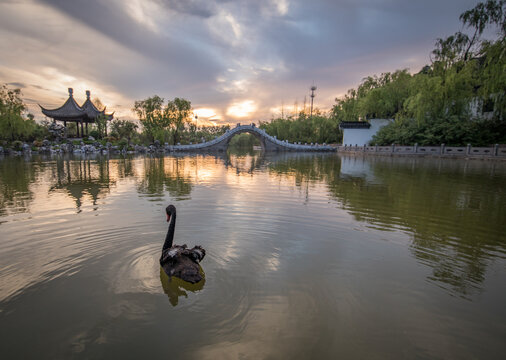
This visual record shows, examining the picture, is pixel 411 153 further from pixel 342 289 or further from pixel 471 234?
pixel 342 289

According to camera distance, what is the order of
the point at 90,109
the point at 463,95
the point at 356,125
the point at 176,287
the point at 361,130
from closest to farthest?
the point at 176,287, the point at 463,95, the point at 356,125, the point at 361,130, the point at 90,109

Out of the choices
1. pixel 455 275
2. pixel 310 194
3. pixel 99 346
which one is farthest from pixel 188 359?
pixel 310 194

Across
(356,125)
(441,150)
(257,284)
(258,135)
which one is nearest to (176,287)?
(257,284)

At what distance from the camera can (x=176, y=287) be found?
3287mm

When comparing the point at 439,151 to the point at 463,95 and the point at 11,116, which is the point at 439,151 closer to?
the point at 463,95

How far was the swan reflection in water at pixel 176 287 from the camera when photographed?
312 centimetres

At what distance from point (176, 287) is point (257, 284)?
1.02m

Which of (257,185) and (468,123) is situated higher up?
(468,123)

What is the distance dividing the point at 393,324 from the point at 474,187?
10.5 m

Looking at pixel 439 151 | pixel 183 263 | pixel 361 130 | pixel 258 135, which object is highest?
pixel 361 130

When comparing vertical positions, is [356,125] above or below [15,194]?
above

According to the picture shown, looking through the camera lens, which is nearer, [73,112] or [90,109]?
[73,112]

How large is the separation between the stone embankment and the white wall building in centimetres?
562

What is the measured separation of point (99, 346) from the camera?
7.79 ft
